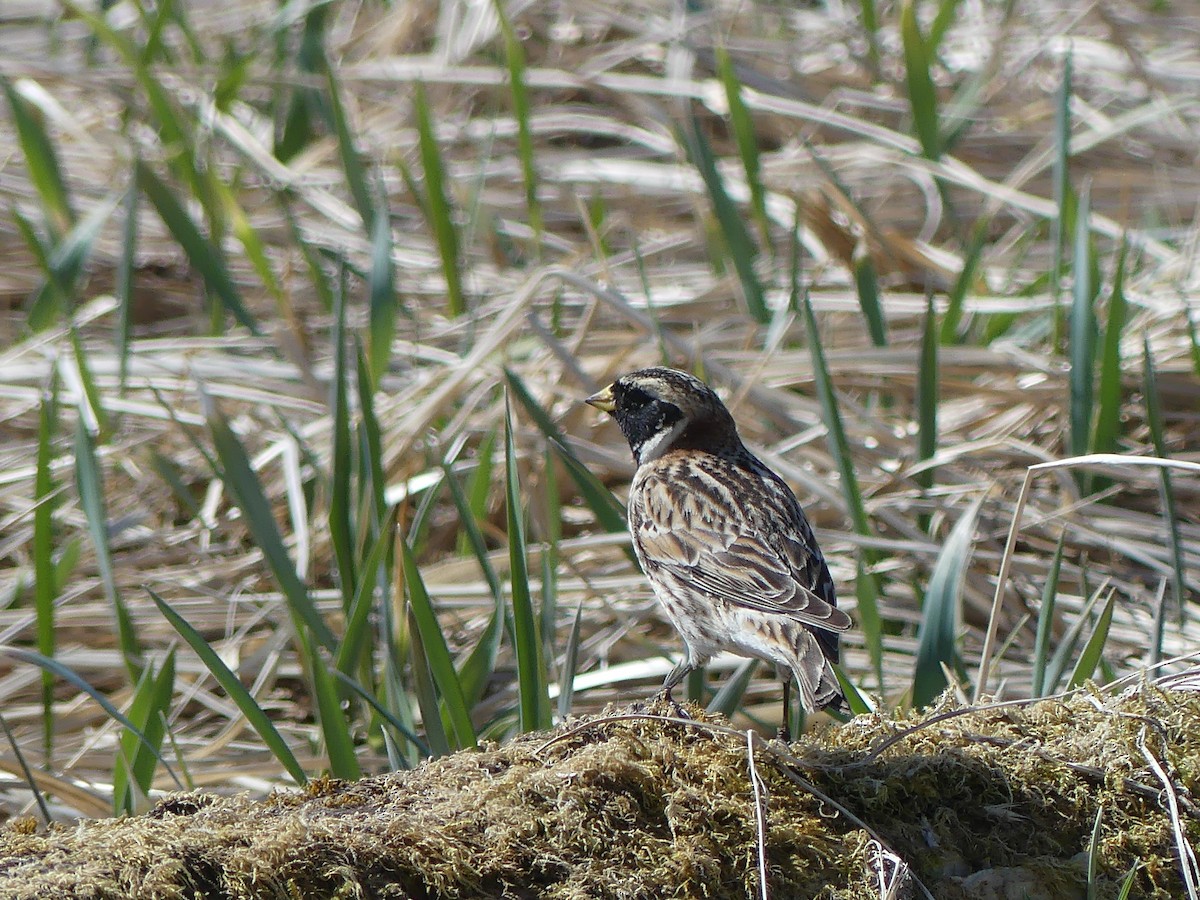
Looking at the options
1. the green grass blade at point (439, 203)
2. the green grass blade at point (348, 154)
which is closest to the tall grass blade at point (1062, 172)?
the green grass blade at point (439, 203)

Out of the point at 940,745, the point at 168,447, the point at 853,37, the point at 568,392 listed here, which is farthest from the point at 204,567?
the point at 853,37

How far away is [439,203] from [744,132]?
1305 mm

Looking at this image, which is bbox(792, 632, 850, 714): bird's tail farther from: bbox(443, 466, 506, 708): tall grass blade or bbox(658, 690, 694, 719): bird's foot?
bbox(443, 466, 506, 708): tall grass blade

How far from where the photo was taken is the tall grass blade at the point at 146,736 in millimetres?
3133

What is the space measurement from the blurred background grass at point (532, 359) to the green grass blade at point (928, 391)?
3 cm

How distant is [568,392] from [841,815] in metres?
3.41

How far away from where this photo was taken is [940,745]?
235 cm

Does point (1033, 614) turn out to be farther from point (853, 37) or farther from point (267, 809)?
point (853, 37)

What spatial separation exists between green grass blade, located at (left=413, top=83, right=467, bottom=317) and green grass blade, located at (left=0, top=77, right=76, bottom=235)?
1540mm

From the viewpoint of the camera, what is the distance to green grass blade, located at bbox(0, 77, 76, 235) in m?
5.65

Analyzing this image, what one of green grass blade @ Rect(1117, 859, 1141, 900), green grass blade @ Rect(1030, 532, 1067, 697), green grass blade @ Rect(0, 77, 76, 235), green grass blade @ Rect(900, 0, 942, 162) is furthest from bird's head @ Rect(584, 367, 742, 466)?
green grass blade @ Rect(0, 77, 76, 235)

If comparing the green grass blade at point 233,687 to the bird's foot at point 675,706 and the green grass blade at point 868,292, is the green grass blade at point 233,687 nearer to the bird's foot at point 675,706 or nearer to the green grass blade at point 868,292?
the bird's foot at point 675,706

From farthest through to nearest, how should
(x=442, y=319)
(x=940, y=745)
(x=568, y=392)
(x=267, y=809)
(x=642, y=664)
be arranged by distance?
1. (x=442, y=319)
2. (x=568, y=392)
3. (x=642, y=664)
4. (x=940, y=745)
5. (x=267, y=809)

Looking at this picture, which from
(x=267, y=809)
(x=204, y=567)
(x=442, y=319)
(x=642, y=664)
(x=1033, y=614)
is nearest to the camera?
(x=267, y=809)
